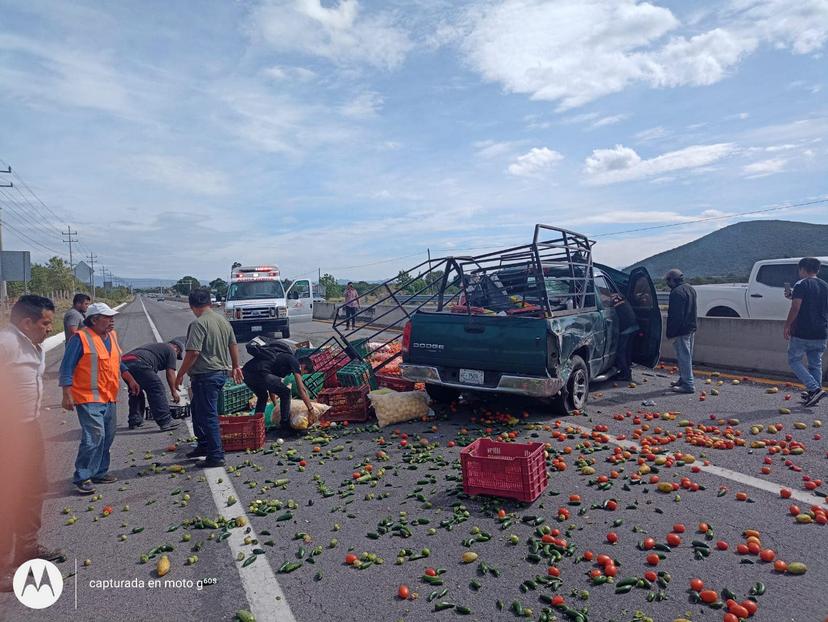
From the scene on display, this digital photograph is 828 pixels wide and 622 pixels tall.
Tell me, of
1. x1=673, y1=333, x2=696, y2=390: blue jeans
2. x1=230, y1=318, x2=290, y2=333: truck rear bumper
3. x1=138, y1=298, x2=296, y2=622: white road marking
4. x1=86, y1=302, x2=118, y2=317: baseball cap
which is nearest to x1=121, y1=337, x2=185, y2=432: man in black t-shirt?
x1=86, y1=302, x2=118, y2=317: baseball cap

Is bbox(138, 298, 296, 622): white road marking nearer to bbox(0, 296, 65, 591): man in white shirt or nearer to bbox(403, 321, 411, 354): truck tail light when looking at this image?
bbox(0, 296, 65, 591): man in white shirt

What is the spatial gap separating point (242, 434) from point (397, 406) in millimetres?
2112

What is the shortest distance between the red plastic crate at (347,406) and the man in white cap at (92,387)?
2.88m

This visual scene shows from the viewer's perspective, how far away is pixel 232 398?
8.20m

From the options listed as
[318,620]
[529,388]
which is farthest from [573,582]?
[529,388]

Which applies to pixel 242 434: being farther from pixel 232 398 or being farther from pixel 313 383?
pixel 313 383

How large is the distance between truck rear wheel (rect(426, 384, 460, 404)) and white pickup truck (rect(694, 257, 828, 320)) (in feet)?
27.0

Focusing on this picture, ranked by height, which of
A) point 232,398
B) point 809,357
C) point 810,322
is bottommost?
point 232,398

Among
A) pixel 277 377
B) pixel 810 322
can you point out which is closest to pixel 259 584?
pixel 277 377

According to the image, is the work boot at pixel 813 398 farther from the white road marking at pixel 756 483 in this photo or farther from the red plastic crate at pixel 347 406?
the red plastic crate at pixel 347 406

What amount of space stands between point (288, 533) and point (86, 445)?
2530 mm

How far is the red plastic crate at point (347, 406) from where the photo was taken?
7.80 metres

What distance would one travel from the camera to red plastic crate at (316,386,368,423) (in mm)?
7797

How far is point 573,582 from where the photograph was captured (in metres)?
3.63
